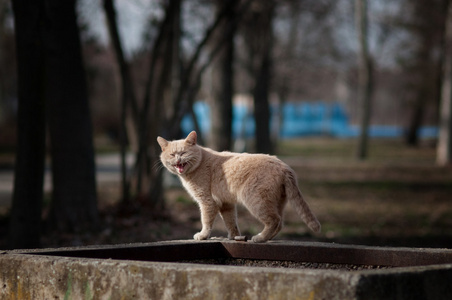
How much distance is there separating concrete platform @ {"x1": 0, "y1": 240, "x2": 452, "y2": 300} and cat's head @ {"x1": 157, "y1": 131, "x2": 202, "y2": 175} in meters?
0.85

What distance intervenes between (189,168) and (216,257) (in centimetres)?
76

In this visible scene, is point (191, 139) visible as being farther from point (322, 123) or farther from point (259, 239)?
point (322, 123)

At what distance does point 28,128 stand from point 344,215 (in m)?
7.44

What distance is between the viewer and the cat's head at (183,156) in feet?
17.1

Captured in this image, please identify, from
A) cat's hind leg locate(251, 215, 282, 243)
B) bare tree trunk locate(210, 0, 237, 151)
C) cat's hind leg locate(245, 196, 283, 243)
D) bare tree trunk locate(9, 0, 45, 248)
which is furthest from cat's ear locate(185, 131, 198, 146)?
bare tree trunk locate(210, 0, 237, 151)

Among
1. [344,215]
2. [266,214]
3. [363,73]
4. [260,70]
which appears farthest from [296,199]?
[363,73]

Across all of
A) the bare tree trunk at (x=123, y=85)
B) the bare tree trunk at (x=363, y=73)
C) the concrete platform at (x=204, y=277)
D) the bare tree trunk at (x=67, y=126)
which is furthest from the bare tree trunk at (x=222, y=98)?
the concrete platform at (x=204, y=277)

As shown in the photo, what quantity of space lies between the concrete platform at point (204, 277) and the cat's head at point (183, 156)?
848mm

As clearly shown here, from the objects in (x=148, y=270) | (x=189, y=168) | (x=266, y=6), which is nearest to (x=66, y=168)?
(x=189, y=168)

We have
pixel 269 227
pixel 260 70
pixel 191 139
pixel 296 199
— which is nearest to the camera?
pixel 296 199

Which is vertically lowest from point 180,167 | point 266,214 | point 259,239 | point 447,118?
point 447,118

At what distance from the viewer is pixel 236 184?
4930 millimetres

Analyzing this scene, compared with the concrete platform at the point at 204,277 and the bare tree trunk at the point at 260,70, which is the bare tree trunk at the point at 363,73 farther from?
the concrete platform at the point at 204,277

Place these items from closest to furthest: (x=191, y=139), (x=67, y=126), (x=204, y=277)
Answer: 1. (x=204, y=277)
2. (x=191, y=139)
3. (x=67, y=126)
